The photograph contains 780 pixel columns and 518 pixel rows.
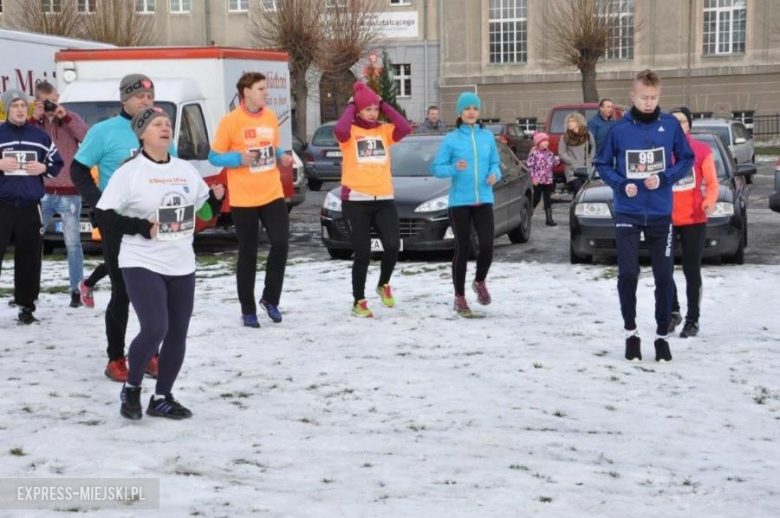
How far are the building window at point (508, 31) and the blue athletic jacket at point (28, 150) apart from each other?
4214 centimetres

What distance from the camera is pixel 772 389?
7.62m

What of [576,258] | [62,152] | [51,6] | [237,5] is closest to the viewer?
[62,152]

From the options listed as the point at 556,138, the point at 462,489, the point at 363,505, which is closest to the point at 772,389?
the point at 462,489

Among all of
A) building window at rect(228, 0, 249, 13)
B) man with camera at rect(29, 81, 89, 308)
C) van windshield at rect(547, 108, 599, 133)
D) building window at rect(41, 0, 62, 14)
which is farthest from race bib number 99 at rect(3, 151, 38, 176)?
building window at rect(228, 0, 249, 13)

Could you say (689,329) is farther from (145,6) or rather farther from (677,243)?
(145,6)

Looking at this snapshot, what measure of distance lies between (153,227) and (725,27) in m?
45.9

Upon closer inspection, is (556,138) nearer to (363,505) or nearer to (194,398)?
(194,398)

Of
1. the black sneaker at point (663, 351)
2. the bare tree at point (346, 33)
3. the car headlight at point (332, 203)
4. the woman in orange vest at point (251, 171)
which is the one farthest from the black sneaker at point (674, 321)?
the bare tree at point (346, 33)

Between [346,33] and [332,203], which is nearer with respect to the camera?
[332,203]

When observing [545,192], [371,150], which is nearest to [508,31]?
[545,192]

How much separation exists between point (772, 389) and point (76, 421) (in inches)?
157

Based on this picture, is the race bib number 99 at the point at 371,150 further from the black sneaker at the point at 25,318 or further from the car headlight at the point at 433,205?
the car headlight at the point at 433,205

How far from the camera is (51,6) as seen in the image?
4016 cm

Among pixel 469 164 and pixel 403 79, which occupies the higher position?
pixel 403 79
